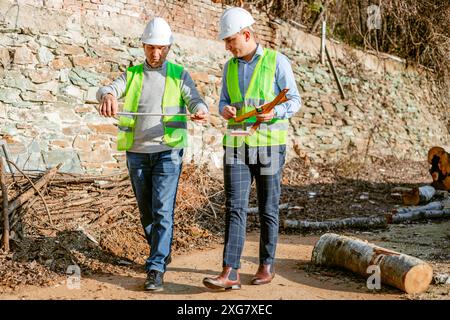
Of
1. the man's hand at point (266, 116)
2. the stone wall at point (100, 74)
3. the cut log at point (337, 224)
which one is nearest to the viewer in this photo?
the man's hand at point (266, 116)

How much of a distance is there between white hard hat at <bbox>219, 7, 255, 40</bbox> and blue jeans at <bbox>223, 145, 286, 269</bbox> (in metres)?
0.82

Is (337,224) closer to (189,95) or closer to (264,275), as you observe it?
(264,275)

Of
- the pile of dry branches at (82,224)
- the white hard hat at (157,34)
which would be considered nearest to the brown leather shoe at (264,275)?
the pile of dry branches at (82,224)

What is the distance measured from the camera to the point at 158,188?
389 centimetres

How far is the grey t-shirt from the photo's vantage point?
3904mm

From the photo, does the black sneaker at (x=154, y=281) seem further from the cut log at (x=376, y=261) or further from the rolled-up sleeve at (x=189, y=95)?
the cut log at (x=376, y=261)

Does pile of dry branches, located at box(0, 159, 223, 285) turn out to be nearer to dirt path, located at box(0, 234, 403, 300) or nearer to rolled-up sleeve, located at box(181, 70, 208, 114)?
dirt path, located at box(0, 234, 403, 300)

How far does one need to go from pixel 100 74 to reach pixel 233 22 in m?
4.17

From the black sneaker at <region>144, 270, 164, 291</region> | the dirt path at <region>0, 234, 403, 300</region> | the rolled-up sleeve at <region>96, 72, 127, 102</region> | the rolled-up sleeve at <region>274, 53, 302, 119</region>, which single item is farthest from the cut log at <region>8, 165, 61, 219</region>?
the rolled-up sleeve at <region>274, 53, 302, 119</region>

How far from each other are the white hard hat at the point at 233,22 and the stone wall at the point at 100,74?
397cm

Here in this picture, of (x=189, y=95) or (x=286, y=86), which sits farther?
(x=189, y=95)

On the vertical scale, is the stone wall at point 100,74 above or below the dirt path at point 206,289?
above

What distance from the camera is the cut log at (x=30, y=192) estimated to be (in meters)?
4.86

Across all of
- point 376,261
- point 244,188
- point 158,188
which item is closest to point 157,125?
point 158,188
